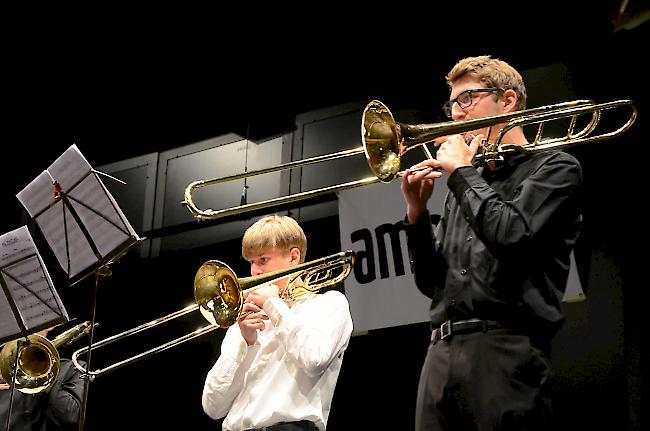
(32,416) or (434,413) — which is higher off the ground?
(32,416)

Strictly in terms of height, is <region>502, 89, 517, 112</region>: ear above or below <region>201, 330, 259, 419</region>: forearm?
above

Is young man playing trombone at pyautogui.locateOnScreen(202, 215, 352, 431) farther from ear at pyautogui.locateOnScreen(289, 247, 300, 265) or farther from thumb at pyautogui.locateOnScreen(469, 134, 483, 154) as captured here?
thumb at pyautogui.locateOnScreen(469, 134, 483, 154)

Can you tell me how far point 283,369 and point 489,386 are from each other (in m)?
1.00

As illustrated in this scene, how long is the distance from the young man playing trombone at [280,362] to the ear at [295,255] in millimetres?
88

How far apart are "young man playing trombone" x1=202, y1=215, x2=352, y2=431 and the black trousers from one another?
2.34 ft

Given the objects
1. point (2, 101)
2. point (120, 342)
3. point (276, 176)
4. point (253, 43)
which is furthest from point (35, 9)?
point (120, 342)

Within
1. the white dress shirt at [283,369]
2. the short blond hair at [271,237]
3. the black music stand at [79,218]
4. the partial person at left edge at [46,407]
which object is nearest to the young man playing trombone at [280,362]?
the white dress shirt at [283,369]

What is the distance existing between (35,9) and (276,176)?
1739 millimetres

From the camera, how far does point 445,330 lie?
2.16 m

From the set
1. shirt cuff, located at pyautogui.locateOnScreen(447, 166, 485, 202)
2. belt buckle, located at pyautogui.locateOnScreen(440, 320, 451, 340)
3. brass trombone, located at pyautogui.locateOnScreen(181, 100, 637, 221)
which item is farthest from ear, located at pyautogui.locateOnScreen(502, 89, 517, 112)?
belt buckle, located at pyautogui.locateOnScreen(440, 320, 451, 340)

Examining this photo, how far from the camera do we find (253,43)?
4.68m

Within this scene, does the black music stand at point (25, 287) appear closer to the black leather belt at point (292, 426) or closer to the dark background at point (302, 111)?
the black leather belt at point (292, 426)

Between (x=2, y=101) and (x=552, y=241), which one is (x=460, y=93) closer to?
(x=552, y=241)

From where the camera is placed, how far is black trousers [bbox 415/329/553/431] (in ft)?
6.48
